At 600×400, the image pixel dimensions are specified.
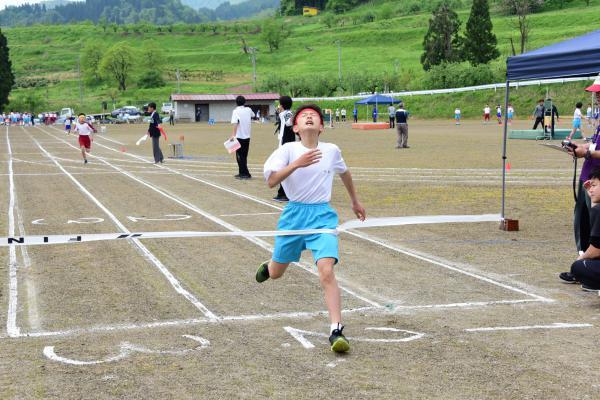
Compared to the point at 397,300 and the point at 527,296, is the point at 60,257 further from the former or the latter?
the point at 527,296

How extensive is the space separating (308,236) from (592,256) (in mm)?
3224

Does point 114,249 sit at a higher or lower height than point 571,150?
lower

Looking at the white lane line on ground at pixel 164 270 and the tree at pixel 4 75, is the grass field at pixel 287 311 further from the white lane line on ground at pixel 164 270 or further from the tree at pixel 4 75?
the tree at pixel 4 75

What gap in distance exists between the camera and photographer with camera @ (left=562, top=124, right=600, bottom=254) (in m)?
8.76

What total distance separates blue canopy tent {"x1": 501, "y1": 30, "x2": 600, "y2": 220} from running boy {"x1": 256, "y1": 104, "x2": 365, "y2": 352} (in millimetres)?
4660

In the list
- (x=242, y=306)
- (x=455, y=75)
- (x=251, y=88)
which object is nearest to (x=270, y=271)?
(x=242, y=306)

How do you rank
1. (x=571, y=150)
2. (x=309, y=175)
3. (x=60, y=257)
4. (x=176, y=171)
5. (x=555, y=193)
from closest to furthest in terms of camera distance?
(x=309, y=175) → (x=571, y=150) → (x=60, y=257) → (x=555, y=193) → (x=176, y=171)

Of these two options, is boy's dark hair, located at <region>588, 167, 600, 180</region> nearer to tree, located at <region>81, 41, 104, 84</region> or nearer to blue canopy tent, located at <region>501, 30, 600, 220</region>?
blue canopy tent, located at <region>501, 30, 600, 220</region>

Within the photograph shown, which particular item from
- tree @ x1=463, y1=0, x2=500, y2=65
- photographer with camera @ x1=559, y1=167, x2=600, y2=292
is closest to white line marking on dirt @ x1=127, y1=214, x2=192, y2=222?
photographer with camera @ x1=559, y1=167, x2=600, y2=292

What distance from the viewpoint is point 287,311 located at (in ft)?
24.4

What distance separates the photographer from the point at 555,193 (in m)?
16.6

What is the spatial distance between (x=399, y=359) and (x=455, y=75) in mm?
88499

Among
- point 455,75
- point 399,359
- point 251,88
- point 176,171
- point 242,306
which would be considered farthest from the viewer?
point 251,88

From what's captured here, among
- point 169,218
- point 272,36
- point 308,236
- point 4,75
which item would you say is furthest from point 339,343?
point 272,36
